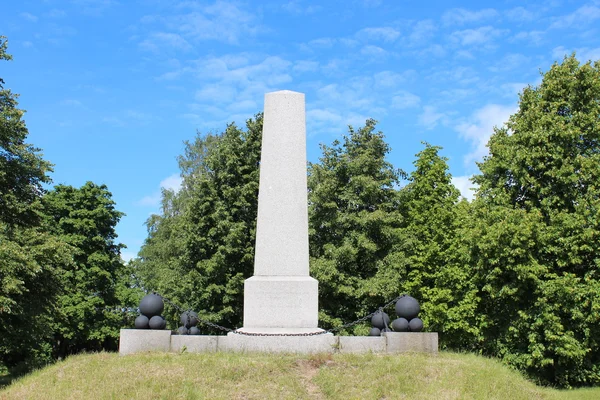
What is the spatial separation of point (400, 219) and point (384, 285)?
13.3ft

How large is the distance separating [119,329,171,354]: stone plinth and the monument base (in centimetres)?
198

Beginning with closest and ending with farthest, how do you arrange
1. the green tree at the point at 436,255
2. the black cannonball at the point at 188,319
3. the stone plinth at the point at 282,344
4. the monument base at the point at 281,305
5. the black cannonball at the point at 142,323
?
the stone plinth at the point at 282,344 < the monument base at the point at 281,305 < the black cannonball at the point at 142,323 < the black cannonball at the point at 188,319 < the green tree at the point at 436,255

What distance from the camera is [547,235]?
2158cm

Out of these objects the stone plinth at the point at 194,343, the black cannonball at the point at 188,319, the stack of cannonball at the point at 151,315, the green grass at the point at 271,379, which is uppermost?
the stack of cannonball at the point at 151,315

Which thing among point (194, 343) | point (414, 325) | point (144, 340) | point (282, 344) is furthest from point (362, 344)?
point (144, 340)

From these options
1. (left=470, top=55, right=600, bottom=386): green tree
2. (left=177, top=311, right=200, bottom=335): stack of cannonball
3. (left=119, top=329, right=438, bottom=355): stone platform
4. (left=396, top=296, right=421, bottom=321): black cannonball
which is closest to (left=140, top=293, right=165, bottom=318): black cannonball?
(left=119, top=329, right=438, bottom=355): stone platform

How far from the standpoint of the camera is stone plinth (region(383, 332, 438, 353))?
41.6 ft

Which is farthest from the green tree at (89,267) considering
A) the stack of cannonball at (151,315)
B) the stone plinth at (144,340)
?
the stone plinth at (144,340)

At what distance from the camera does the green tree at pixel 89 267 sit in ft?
106

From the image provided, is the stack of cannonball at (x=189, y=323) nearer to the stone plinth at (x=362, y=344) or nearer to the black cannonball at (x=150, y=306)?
the black cannonball at (x=150, y=306)

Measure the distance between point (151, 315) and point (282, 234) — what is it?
393cm

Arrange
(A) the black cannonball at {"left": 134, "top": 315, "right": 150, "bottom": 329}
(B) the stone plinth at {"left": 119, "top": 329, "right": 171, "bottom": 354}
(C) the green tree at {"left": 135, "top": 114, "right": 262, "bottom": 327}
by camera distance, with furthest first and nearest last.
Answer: (C) the green tree at {"left": 135, "top": 114, "right": 262, "bottom": 327} < (A) the black cannonball at {"left": 134, "top": 315, "right": 150, "bottom": 329} < (B) the stone plinth at {"left": 119, "top": 329, "right": 171, "bottom": 354}

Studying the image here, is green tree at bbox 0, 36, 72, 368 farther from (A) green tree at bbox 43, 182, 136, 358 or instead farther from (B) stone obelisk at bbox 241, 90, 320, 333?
(A) green tree at bbox 43, 182, 136, 358

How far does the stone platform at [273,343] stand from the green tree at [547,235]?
10.5 metres
